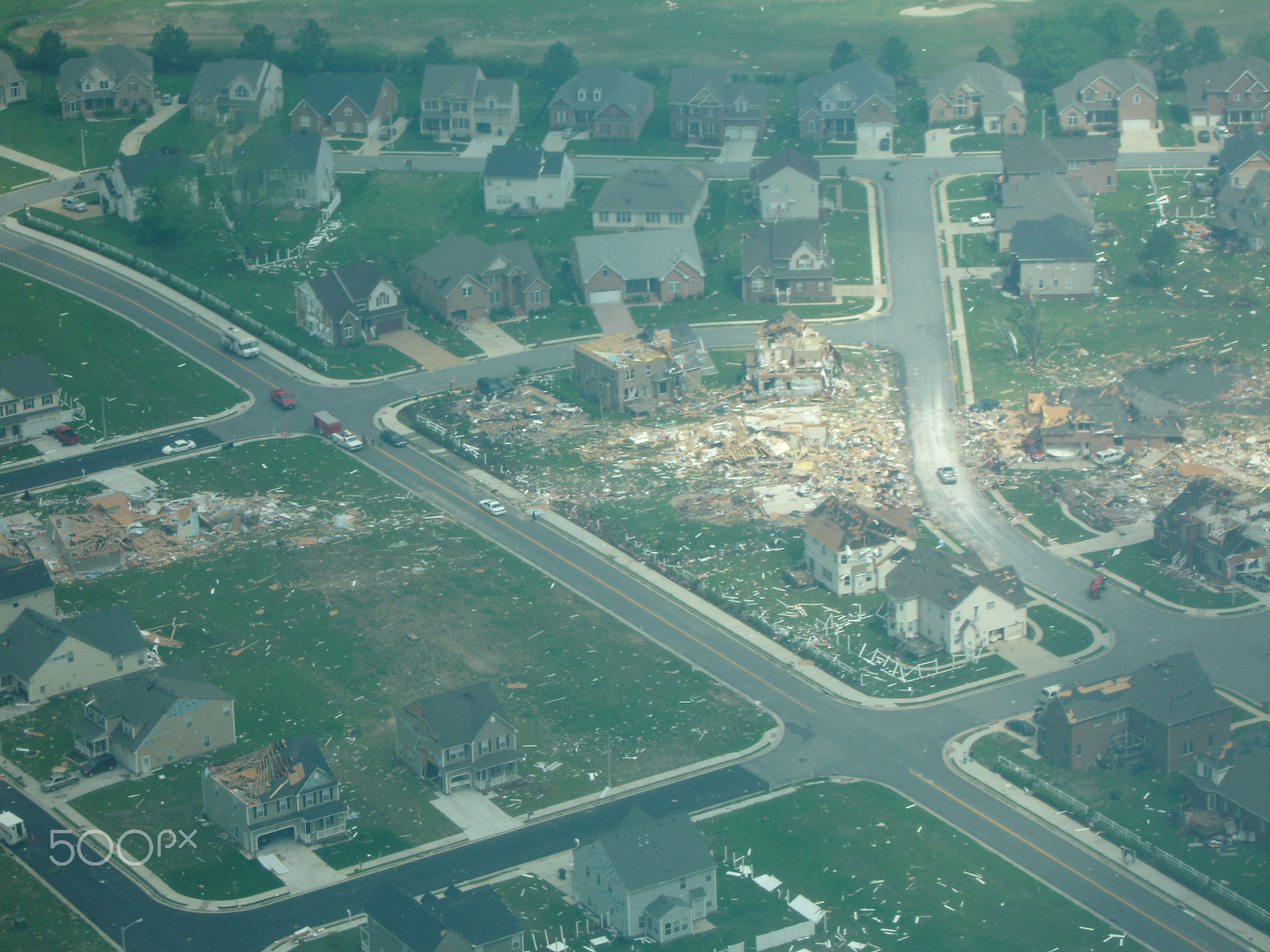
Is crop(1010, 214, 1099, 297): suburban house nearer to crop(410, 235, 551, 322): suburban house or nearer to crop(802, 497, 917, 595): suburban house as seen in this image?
crop(410, 235, 551, 322): suburban house

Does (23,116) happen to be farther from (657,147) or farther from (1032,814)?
(1032,814)

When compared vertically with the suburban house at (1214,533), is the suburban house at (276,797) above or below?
below

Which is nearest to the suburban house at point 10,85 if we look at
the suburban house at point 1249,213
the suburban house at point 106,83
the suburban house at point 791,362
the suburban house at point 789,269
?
the suburban house at point 106,83

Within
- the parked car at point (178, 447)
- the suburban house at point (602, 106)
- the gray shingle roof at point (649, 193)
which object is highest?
the suburban house at point (602, 106)

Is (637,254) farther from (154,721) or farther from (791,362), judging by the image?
(154,721)

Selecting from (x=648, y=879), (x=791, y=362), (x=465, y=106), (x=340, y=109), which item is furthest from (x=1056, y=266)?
(x=648, y=879)

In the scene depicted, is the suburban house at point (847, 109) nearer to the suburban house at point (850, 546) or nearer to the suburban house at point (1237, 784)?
the suburban house at point (850, 546)

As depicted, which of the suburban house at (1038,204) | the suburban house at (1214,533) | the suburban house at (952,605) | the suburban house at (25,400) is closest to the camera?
the suburban house at (952,605)
